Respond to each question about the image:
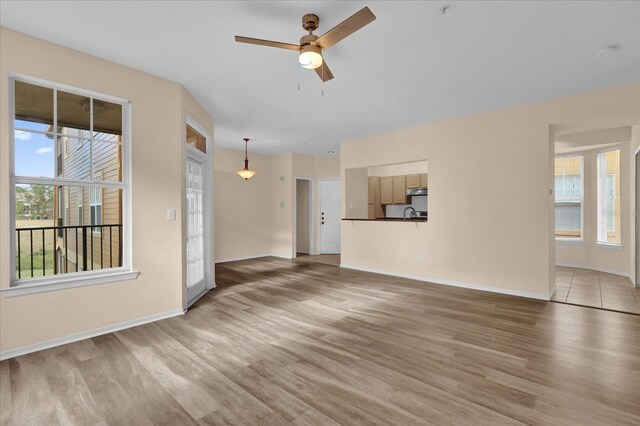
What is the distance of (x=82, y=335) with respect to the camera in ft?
9.46

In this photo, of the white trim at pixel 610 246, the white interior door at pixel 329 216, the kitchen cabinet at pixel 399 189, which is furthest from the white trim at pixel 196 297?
the white trim at pixel 610 246

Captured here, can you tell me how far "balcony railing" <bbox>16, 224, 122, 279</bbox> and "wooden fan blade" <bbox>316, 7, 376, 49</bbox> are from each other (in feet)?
9.44

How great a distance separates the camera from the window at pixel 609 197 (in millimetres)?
5605

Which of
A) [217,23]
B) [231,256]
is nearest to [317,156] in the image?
[231,256]

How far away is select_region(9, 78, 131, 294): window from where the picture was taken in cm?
269

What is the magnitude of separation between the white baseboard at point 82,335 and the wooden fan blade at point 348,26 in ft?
10.9

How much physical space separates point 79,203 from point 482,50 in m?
4.37

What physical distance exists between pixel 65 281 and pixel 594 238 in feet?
28.6

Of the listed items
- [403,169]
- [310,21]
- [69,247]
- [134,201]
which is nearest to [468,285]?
[403,169]

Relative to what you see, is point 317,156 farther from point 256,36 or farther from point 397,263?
point 256,36

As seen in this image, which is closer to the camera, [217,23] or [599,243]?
[217,23]

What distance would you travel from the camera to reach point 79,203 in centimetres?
308

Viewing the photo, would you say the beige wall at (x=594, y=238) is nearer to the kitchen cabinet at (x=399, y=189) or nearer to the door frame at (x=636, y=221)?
the door frame at (x=636, y=221)

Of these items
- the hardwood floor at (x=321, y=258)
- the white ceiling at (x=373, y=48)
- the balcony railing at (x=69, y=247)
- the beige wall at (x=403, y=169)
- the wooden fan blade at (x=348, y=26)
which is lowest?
the hardwood floor at (x=321, y=258)
